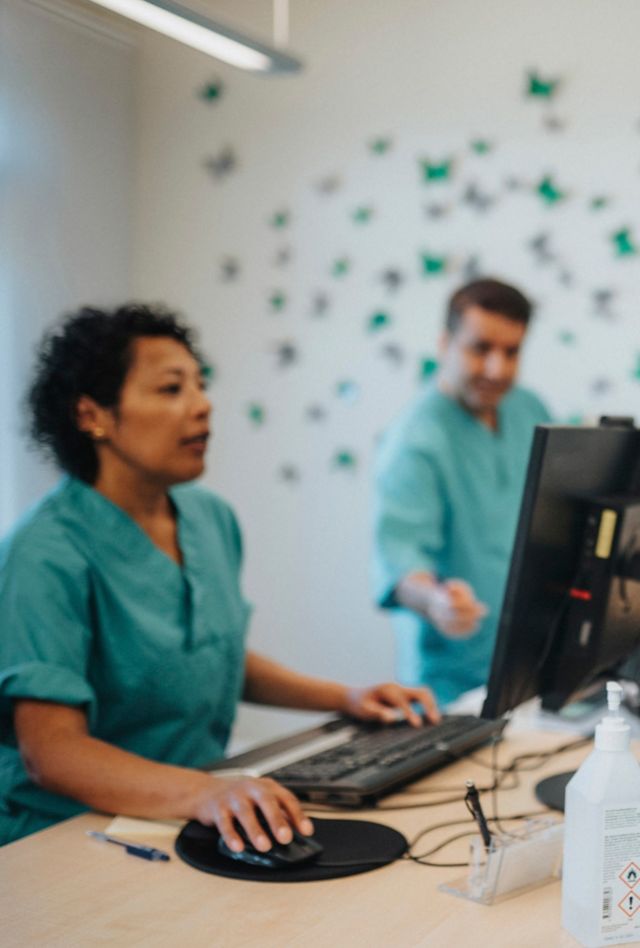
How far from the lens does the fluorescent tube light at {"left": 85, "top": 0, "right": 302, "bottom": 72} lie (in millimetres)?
1739

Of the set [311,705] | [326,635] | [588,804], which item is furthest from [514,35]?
[588,804]

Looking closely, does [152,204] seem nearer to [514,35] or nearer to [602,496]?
[514,35]

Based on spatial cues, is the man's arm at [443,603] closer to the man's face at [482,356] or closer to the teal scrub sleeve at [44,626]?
the man's face at [482,356]

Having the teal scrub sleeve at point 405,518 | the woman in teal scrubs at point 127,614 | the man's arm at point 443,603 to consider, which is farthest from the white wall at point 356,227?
the woman in teal scrubs at point 127,614

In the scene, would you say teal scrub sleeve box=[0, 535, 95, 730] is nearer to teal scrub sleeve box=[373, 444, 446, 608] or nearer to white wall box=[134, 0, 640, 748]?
teal scrub sleeve box=[373, 444, 446, 608]

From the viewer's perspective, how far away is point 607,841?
1018mm

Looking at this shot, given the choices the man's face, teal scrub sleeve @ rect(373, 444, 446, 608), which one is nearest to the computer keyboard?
teal scrub sleeve @ rect(373, 444, 446, 608)

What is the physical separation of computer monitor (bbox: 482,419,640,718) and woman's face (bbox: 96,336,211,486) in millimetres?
603

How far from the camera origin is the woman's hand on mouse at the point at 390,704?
176 cm

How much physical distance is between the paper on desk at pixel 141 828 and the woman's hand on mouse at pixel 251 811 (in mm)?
49

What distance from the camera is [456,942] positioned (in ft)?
3.46

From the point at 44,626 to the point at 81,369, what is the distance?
1.47 ft

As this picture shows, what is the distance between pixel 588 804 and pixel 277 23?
3.27 meters

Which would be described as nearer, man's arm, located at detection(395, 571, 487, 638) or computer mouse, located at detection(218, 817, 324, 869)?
computer mouse, located at detection(218, 817, 324, 869)
